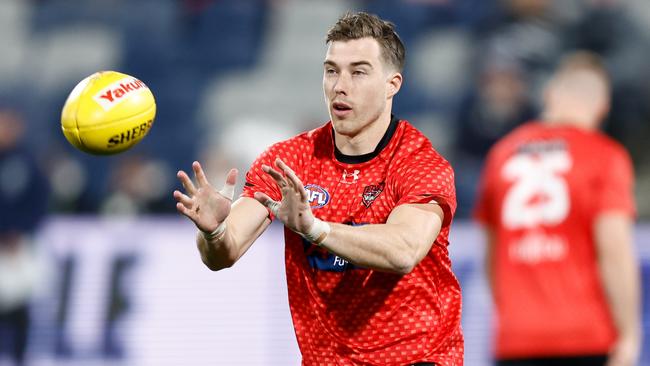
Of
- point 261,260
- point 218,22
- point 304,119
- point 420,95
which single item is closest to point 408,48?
point 420,95

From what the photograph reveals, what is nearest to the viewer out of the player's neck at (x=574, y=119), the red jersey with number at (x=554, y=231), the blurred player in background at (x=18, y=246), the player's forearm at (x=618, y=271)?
the player's forearm at (x=618, y=271)

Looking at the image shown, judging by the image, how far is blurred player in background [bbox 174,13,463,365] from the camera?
4.24m

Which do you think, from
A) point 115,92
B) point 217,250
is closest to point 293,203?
point 217,250

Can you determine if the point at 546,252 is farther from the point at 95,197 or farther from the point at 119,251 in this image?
the point at 95,197

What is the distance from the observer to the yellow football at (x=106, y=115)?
14.5 feet

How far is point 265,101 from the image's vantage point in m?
11.2

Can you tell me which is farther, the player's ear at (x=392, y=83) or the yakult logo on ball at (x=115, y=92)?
the player's ear at (x=392, y=83)

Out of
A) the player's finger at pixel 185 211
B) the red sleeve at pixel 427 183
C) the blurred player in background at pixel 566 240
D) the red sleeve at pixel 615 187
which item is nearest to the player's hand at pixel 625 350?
the blurred player in background at pixel 566 240

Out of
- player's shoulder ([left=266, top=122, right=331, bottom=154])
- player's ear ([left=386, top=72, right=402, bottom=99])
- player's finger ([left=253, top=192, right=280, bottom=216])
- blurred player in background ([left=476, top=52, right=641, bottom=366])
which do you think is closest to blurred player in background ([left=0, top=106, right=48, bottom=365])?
blurred player in background ([left=476, top=52, right=641, bottom=366])

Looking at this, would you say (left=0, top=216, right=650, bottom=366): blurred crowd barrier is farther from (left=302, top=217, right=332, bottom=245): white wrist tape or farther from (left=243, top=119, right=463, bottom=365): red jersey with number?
(left=302, top=217, right=332, bottom=245): white wrist tape

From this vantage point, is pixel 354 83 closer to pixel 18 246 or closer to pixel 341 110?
pixel 341 110

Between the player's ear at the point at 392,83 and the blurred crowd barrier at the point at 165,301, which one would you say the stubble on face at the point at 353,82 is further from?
the blurred crowd barrier at the point at 165,301

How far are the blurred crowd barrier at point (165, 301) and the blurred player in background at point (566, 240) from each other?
329 cm

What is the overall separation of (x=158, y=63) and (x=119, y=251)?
275 cm
